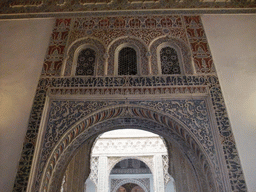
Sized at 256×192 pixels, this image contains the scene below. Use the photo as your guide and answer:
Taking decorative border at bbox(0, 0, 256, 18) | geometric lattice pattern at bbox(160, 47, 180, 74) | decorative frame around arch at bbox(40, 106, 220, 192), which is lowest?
decorative frame around arch at bbox(40, 106, 220, 192)

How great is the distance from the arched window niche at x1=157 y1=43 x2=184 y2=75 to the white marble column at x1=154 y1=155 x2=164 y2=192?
11.9 ft

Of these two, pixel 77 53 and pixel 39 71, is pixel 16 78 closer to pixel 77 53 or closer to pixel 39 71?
pixel 39 71

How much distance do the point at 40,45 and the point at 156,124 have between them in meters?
2.11

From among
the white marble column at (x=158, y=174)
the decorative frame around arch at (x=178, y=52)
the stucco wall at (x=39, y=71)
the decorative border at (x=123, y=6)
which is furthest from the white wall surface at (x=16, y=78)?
the white marble column at (x=158, y=174)

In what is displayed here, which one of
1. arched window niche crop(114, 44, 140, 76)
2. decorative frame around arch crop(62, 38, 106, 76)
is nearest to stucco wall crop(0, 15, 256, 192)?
decorative frame around arch crop(62, 38, 106, 76)

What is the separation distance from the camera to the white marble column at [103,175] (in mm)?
6206

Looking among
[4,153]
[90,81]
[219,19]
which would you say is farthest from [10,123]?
[219,19]

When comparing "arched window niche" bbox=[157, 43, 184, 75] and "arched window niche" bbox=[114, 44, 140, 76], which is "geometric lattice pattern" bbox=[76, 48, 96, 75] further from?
"arched window niche" bbox=[157, 43, 184, 75]

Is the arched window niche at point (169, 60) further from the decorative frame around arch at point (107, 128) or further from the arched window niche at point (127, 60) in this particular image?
the decorative frame around arch at point (107, 128)

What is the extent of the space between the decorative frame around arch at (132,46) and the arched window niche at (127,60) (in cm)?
2

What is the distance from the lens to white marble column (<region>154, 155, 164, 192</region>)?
617cm

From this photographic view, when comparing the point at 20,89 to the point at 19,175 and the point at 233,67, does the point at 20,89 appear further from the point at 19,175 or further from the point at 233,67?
the point at 233,67

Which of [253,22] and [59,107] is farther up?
[253,22]

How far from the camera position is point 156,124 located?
3.30 meters
